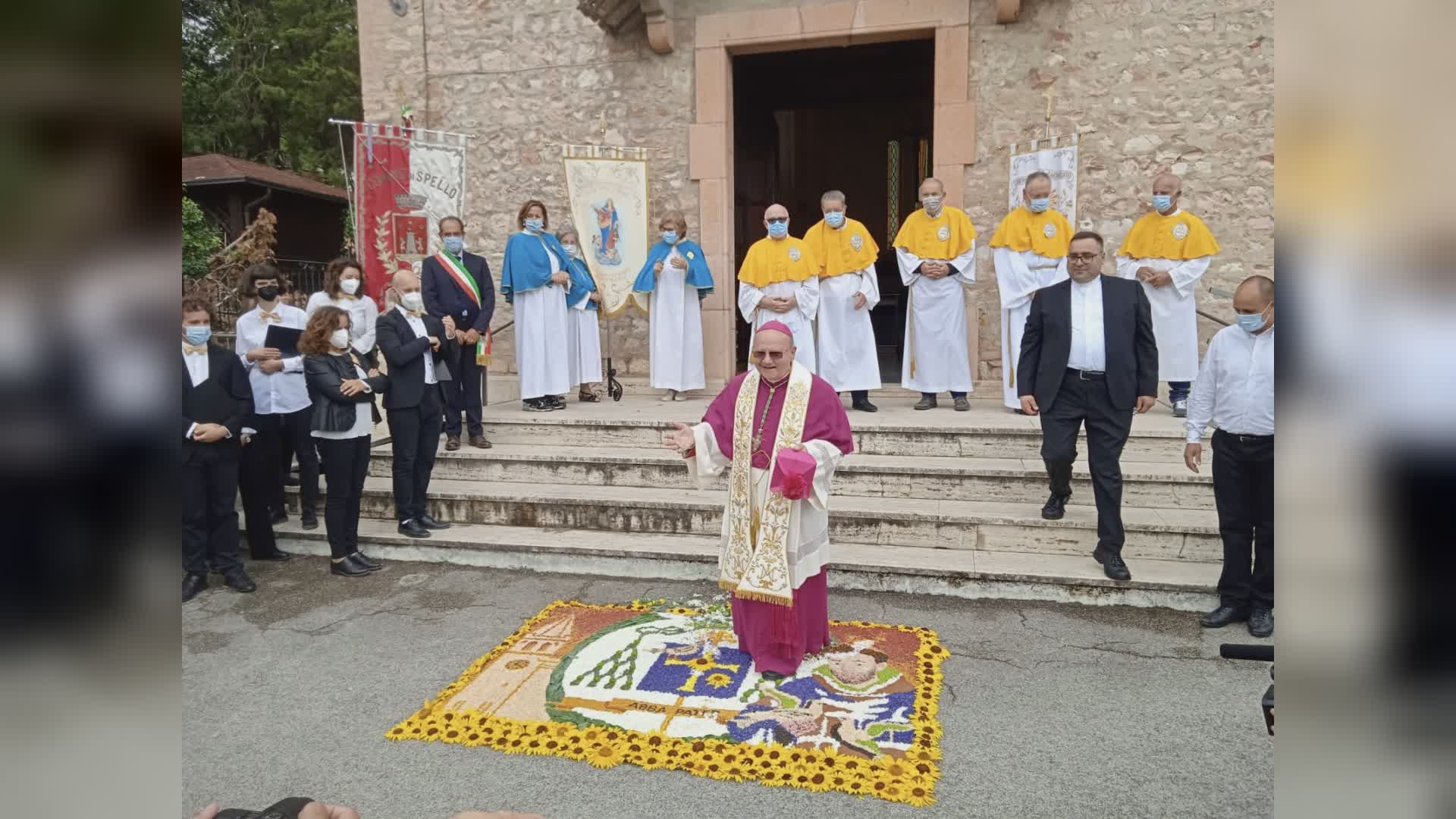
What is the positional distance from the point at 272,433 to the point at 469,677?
10.9 ft

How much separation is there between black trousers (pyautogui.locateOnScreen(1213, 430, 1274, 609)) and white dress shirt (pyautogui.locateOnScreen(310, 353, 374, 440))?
5.31 m

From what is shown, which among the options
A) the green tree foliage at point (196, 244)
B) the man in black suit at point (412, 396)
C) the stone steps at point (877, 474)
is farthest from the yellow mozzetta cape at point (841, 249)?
the green tree foliage at point (196, 244)

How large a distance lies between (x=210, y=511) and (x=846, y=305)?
5629 millimetres

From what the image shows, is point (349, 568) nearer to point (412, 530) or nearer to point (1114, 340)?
point (412, 530)

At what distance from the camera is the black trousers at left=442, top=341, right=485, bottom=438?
7590mm

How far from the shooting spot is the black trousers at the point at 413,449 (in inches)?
246

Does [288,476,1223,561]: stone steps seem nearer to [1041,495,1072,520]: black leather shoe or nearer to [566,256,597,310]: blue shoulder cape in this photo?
[1041,495,1072,520]: black leather shoe

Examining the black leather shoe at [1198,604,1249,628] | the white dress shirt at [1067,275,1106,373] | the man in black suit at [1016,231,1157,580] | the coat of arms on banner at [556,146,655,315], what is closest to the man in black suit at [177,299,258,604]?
the coat of arms on banner at [556,146,655,315]

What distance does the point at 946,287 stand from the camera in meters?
8.33

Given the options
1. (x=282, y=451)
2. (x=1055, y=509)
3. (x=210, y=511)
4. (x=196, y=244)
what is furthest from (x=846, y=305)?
(x=196, y=244)
